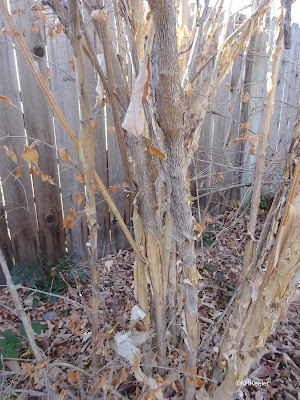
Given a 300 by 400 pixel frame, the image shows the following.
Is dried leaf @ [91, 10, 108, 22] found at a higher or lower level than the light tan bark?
higher

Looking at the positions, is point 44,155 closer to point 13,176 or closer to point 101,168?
point 13,176

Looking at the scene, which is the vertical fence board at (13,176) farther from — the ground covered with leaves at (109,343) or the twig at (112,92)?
the twig at (112,92)

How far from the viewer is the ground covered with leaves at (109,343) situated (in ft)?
3.99

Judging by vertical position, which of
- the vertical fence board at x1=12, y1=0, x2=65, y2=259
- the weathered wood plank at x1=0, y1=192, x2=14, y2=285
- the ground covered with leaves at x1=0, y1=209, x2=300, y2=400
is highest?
the vertical fence board at x1=12, y1=0, x2=65, y2=259

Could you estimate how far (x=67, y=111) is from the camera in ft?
7.39

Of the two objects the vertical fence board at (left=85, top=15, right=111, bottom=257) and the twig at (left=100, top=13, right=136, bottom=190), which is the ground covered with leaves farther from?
the twig at (left=100, top=13, right=136, bottom=190)

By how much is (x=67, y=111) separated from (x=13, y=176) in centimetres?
62

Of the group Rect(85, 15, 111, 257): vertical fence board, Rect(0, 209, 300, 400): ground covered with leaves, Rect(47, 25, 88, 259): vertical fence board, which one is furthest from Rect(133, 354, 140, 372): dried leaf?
Rect(85, 15, 111, 257): vertical fence board

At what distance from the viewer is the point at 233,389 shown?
1216 millimetres

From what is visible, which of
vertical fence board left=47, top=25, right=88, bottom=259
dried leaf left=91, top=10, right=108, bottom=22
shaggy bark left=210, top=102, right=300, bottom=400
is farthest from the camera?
vertical fence board left=47, top=25, right=88, bottom=259

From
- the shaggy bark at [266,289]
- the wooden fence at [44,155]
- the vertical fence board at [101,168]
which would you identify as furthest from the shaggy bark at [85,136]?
the vertical fence board at [101,168]

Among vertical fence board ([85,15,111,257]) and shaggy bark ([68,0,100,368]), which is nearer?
shaggy bark ([68,0,100,368])

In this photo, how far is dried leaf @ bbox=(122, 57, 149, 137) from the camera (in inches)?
25.7

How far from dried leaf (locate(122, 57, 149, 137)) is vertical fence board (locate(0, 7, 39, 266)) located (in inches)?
57.1
